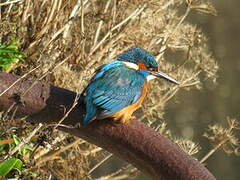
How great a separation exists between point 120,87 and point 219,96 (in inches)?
142

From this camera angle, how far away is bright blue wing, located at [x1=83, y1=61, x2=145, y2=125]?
1.91m

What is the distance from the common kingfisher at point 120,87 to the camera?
191 centimetres

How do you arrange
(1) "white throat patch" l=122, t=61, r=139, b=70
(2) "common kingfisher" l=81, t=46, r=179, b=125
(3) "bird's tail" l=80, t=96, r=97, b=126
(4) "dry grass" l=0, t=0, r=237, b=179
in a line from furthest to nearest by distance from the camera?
(4) "dry grass" l=0, t=0, r=237, b=179
(1) "white throat patch" l=122, t=61, r=139, b=70
(2) "common kingfisher" l=81, t=46, r=179, b=125
(3) "bird's tail" l=80, t=96, r=97, b=126

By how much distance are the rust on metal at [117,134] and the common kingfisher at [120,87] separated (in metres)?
0.04

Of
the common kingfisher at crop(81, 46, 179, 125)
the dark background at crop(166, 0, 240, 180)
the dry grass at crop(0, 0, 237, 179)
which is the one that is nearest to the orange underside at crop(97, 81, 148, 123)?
the common kingfisher at crop(81, 46, 179, 125)

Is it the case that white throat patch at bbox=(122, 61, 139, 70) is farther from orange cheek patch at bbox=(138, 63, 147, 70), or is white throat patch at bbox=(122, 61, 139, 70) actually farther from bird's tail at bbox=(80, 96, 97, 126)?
bird's tail at bbox=(80, 96, 97, 126)

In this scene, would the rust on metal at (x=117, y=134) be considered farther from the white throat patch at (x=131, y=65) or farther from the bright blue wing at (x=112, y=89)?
the white throat patch at (x=131, y=65)

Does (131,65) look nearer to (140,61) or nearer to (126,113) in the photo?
(140,61)

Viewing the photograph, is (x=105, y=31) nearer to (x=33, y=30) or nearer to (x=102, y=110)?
(x=33, y=30)

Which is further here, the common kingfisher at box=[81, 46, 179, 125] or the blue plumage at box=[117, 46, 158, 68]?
the blue plumage at box=[117, 46, 158, 68]

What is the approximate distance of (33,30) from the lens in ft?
8.00

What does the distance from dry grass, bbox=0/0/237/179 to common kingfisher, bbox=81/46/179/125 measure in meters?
0.27

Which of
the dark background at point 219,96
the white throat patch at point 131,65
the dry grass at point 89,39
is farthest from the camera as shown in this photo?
the dark background at point 219,96

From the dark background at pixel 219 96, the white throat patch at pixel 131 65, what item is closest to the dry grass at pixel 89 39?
the white throat patch at pixel 131 65
